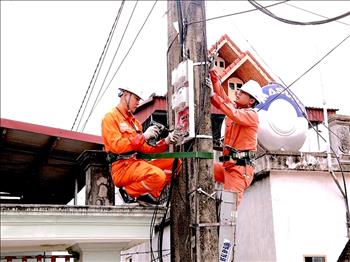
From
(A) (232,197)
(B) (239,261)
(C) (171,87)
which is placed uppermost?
(C) (171,87)

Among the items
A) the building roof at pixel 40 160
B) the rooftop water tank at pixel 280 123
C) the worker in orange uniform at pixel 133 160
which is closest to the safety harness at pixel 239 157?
the worker in orange uniform at pixel 133 160

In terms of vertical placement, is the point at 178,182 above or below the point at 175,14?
below

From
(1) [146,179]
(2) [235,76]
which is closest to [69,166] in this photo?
(1) [146,179]

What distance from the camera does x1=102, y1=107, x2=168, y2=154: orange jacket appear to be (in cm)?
554

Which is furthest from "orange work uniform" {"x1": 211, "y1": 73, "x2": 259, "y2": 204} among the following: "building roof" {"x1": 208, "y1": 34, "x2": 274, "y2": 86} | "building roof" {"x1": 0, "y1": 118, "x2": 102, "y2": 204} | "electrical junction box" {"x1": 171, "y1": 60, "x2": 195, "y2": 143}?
"building roof" {"x1": 208, "y1": 34, "x2": 274, "y2": 86}

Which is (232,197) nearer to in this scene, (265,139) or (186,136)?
(186,136)

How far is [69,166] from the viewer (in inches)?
322

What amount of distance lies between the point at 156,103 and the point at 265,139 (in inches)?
248

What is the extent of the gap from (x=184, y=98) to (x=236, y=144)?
1020 millimetres

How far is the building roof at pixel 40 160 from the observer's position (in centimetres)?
640

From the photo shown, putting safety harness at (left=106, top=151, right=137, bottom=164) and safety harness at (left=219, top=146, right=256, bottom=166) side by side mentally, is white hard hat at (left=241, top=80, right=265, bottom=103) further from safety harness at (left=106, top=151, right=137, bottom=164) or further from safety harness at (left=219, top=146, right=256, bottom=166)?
safety harness at (left=106, top=151, right=137, bottom=164)

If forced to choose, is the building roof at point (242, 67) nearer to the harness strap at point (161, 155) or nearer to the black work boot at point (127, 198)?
the black work boot at point (127, 198)

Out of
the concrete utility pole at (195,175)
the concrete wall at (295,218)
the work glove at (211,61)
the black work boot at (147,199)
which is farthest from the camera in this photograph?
the concrete wall at (295,218)

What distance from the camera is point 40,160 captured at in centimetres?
786
